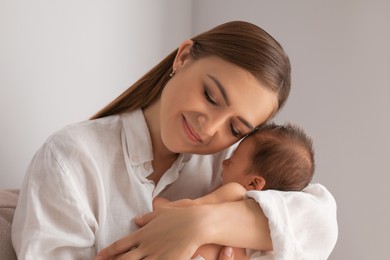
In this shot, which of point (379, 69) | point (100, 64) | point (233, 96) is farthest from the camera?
point (379, 69)

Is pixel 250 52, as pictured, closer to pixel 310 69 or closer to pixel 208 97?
pixel 208 97

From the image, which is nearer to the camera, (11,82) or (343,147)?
(11,82)

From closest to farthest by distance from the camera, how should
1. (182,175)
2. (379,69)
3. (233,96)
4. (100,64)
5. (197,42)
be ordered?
(233,96) → (197,42) → (182,175) → (100,64) → (379,69)

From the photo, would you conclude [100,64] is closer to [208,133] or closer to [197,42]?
[197,42]

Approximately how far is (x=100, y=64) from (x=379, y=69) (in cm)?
122

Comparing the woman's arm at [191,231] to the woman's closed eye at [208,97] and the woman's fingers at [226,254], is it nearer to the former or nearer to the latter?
the woman's fingers at [226,254]

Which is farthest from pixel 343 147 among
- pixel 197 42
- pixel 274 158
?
pixel 197 42

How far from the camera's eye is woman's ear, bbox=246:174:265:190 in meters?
1.61

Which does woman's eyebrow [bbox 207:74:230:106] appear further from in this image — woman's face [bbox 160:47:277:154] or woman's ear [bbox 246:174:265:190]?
woman's ear [bbox 246:174:265:190]

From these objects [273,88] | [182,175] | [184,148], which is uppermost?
[273,88]

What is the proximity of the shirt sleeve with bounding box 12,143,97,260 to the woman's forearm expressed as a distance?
273 mm

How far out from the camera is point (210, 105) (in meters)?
1.41

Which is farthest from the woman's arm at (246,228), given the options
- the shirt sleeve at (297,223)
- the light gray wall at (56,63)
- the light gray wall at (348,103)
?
the light gray wall at (348,103)

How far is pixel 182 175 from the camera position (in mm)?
1715
